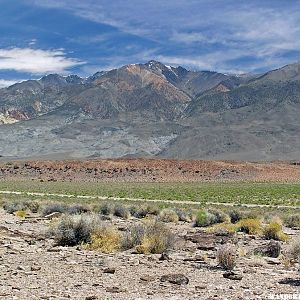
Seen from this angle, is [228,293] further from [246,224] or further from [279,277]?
[246,224]

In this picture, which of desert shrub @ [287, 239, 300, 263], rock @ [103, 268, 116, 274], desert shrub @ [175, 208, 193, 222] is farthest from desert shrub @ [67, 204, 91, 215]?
desert shrub @ [287, 239, 300, 263]

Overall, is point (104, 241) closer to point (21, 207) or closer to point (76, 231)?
point (76, 231)

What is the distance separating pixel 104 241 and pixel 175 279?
206 inches

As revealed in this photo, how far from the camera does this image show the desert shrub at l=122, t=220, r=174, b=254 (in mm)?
15844

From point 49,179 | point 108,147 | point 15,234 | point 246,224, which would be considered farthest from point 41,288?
point 108,147

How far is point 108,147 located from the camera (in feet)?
645

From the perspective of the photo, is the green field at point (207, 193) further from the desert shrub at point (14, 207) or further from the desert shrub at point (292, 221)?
the desert shrub at point (14, 207)

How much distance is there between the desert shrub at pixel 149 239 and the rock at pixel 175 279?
3406mm

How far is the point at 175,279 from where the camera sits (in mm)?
12000

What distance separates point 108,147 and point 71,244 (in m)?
180

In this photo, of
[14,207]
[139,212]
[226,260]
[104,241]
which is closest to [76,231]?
[104,241]

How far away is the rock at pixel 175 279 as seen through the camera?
1189 cm

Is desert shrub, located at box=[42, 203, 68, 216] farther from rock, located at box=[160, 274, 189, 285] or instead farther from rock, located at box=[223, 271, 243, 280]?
rock, located at box=[223, 271, 243, 280]

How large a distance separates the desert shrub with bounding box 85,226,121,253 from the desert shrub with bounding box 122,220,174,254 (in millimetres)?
405
